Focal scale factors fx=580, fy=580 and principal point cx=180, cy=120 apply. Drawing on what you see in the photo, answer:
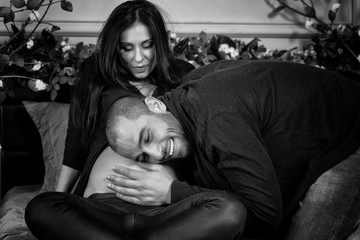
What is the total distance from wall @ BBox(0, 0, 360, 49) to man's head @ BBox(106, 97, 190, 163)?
3.40ft

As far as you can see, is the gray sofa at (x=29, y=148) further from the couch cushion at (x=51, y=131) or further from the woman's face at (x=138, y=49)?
the woman's face at (x=138, y=49)

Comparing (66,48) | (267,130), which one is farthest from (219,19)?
(267,130)

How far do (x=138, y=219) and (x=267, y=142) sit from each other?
1.42ft

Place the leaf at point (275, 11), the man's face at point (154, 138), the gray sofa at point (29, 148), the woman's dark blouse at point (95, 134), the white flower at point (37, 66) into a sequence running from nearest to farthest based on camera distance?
the man's face at point (154, 138) → the woman's dark blouse at point (95, 134) → the gray sofa at point (29, 148) → the white flower at point (37, 66) → the leaf at point (275, 11)

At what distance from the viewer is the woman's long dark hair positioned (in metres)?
2.17

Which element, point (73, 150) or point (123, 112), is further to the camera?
point (73, 150)

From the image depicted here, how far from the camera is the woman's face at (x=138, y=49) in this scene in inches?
85.1

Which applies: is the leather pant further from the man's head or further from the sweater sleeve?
the sweater sleeve

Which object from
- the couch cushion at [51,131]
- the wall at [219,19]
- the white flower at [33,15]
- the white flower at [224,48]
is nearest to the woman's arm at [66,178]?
the couch cushion at [51,131]

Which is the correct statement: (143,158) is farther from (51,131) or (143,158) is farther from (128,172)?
(51,131)

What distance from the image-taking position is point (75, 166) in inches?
86.7

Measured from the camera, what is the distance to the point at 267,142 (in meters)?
1.64

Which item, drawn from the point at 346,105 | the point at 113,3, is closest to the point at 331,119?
the point at 346,105

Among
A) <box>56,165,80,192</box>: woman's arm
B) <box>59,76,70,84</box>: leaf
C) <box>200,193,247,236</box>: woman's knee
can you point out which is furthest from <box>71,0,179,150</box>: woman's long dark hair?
<box>200,193,247,236</box>: woman's knee
